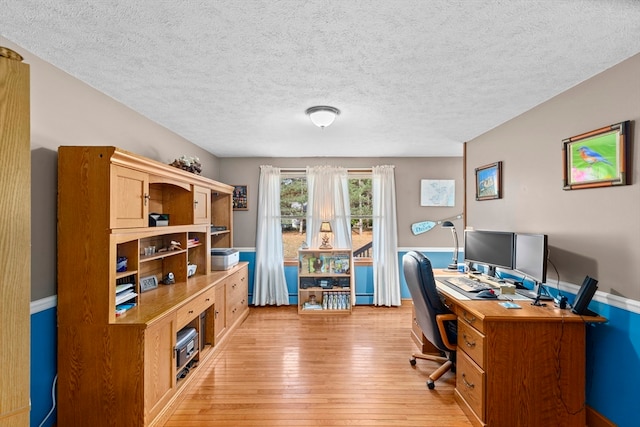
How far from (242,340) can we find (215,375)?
2.31 ft

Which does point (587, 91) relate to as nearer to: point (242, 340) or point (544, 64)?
point (544, 64)

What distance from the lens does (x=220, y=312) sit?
126 inches

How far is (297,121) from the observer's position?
288 centimetres

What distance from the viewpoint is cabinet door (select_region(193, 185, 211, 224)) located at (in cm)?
301

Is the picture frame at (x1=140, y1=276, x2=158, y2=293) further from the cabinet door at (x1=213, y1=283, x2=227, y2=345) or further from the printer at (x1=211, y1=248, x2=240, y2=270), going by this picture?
the printer at (x1=211, y1=248, x2=240, y2=270)

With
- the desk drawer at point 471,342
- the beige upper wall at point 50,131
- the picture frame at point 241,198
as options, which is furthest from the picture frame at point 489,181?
the beige upper wall at point 50,131

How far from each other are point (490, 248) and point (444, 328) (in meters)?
0.96

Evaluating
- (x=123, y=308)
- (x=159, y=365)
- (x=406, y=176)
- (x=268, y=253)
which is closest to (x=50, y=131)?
(x=123, y=308)

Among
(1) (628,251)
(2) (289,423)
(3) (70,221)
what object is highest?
(3) (70,221)

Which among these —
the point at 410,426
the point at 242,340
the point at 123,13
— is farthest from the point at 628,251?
the point at 242,340

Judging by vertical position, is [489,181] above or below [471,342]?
above

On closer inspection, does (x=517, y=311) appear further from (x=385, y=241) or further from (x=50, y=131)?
(x=50, y=131)

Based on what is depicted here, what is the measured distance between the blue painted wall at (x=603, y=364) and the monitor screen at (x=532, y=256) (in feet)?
1.15

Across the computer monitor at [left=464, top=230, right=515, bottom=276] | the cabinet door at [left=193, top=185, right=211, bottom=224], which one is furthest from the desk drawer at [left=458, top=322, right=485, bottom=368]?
the cabinet door at [left=193, top=185, right=211, bottom=224]
